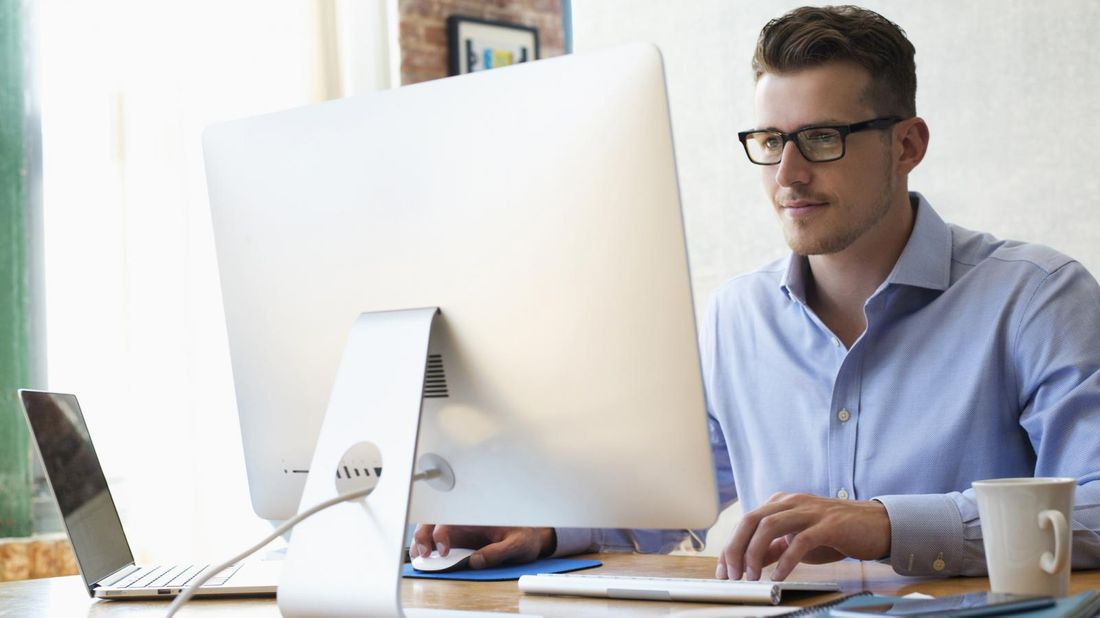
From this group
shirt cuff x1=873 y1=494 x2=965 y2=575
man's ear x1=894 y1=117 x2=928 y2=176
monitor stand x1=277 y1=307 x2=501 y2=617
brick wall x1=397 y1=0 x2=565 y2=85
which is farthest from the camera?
brick wall x1=397 y1=0 x2=565 y2=85

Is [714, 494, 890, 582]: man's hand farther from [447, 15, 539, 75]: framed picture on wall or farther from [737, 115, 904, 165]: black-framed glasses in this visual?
[447, 15, 539, 75]: framed picture on wall

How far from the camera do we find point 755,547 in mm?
1180

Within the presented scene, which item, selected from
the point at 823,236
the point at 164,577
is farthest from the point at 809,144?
the point at 164,577

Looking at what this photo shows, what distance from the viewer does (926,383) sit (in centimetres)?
171

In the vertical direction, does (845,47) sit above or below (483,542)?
above

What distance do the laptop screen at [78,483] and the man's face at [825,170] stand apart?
102 cm

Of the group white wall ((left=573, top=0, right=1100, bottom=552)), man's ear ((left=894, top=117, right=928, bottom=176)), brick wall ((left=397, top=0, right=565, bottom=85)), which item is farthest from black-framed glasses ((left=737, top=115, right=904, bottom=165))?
brick wall ((left=397, top=0, right=565, bottom=85))

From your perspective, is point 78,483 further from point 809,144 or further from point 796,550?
point 809,144

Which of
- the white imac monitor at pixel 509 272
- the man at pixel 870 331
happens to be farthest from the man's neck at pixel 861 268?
the white imac monitor at pixel 509 272

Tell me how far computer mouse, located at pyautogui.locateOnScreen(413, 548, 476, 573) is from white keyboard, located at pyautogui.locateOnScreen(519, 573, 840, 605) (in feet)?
0.58

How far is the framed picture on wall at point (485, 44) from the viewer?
4438mm

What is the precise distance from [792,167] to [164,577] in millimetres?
1034

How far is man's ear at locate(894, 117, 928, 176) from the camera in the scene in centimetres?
188

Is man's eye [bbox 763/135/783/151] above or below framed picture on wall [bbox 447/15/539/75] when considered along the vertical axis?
below
